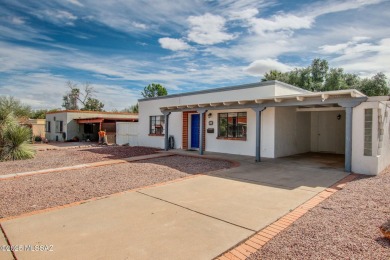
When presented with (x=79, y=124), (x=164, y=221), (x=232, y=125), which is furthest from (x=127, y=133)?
(x=164, y=221)

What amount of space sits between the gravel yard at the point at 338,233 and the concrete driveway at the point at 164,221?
442 millimetres

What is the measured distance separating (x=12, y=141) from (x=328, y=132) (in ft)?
55.0

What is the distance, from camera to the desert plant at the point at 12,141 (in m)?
11.0

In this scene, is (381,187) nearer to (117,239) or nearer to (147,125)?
(117,239)

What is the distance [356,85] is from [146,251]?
33.9 metres

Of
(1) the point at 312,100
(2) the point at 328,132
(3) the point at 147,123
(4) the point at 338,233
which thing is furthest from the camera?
(3) the point at 147,123

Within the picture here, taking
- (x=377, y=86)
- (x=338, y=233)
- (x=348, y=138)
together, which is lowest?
(x=338, y=233)

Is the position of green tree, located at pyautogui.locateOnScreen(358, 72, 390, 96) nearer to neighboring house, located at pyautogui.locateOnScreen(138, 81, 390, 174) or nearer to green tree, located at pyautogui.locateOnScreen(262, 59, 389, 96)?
green tree, located at pyautogui.locateOnScreen(262, 59, 389, 96)

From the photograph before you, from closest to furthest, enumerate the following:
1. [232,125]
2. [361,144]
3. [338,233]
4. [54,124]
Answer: [338,233] < [361,144] < [232,125] < [54,124]

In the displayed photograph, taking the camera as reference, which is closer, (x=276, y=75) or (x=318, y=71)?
(x=318, y=71)

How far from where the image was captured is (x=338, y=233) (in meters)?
3.29

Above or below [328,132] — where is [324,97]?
above

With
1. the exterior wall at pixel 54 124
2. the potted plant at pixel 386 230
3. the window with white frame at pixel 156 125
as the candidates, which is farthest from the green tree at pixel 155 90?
the potted plant at pixel 386 230

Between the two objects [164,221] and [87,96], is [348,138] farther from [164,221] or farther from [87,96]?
[87,96]
